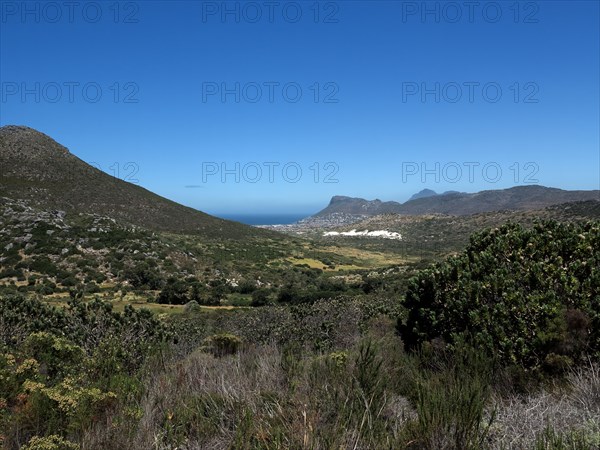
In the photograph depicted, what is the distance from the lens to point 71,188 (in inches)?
2312

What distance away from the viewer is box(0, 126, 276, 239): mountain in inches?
2128

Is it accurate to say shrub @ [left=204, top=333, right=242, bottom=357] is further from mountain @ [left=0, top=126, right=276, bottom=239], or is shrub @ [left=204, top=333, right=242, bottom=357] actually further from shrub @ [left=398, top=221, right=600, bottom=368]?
mountain @ [left=0, top=126, right=276, bottom=239]

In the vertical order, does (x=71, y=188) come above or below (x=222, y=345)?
above

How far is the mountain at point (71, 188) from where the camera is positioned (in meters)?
54.1

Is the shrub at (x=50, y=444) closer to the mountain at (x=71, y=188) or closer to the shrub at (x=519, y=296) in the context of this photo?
the shrub at (x=519, y=296)

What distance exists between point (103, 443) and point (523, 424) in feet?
11.1

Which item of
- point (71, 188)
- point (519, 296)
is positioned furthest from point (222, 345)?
point (71, 188)

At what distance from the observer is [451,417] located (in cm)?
298

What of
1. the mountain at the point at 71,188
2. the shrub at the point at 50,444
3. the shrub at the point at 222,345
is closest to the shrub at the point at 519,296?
the shrub at the point at 222,345

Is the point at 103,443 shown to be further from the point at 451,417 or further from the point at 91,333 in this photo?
the point at 91,333

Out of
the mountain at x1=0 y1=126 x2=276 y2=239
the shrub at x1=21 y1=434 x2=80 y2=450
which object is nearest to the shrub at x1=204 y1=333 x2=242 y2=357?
the shrub at x1=21 y1=434 x2=80 y2=450

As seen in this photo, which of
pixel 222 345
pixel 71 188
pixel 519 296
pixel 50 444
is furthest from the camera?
pixel 71 188

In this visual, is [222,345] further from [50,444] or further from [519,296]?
[50,444]

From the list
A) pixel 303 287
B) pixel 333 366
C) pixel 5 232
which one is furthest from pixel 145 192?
pixel 333 366
